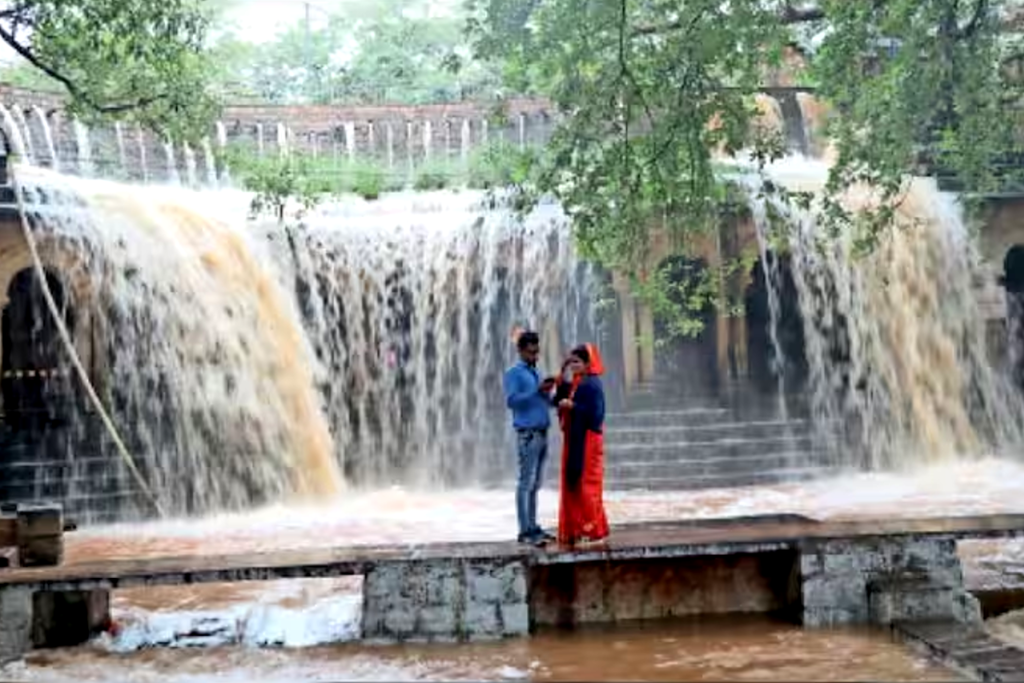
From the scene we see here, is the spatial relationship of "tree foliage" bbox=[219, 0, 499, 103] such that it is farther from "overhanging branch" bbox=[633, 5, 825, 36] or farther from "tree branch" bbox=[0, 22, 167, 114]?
"tree branch" bbox=[0, 22, 167, 114]

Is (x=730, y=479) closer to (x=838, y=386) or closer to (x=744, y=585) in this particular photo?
(x=838, y=386)

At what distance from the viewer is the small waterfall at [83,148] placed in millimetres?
22344

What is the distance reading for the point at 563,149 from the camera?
1070 cm

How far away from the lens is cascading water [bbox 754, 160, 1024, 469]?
17578 millimetres

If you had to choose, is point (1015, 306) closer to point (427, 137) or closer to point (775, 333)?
point (775, 333)

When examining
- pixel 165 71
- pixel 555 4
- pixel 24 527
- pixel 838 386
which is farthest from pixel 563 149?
pixel 838 386

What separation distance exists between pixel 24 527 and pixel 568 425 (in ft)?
12.8

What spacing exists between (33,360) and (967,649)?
44.5 feet

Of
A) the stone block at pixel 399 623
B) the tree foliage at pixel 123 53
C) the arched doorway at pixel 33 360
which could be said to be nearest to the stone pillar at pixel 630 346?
the arched doorway at pixel 33 360

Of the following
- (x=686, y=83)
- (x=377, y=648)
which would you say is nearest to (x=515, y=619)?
(x=377, y=648)

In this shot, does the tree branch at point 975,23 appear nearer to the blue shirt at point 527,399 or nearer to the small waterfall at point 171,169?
the blue shirt at point 527,399

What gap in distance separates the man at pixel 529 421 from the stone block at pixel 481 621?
27.1 inches

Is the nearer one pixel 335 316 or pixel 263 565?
pixel 263 565

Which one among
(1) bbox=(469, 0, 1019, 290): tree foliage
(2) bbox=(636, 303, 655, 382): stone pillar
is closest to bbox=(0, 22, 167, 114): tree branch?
(1) bbox=(469, 0, 1019, 290): tree foliage
